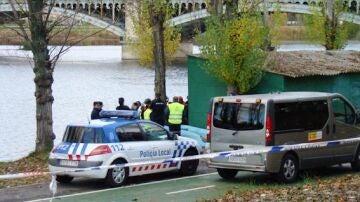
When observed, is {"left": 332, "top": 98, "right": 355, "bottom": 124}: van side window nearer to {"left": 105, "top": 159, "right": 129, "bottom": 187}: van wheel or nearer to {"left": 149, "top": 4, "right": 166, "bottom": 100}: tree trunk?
{"left": 105, "top": 159, "right": 129, "bottom": 187}: van wheel

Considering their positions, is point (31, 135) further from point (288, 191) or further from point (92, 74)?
point (92, 74)

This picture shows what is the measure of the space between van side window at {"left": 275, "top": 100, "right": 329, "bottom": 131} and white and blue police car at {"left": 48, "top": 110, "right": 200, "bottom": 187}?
2.65 meters

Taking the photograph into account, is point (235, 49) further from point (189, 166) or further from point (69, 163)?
point (69, 163)

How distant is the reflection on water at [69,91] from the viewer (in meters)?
32.5

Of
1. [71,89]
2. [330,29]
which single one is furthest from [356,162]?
[71,89]

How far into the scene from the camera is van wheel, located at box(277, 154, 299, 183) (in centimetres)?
1435

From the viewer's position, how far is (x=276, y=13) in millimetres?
39469

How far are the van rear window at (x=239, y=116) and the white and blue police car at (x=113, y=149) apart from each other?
141 centimetres

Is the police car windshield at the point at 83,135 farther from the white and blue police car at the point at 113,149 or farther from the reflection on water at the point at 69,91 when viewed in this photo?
the reflection on water at the point at 69,91

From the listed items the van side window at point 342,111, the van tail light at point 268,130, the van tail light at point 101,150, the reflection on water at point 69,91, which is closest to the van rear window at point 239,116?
the van tail light at point 268,130

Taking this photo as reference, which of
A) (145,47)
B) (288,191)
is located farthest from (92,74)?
(288,191)

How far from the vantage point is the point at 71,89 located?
52.2 m

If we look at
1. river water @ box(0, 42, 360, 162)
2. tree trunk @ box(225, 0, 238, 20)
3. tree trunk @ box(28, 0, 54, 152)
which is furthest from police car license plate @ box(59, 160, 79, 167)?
tree trunk @ box(225, 0, 238, 20)

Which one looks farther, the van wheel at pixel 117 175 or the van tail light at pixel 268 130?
the van wheel at pixel 117 175
